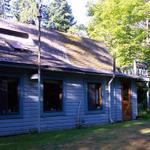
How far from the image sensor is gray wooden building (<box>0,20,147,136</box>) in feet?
50.8

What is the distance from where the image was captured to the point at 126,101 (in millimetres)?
23484

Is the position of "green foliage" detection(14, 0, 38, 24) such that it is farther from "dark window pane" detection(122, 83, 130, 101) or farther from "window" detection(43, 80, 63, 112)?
"window" detection(43, 80, 63, 112)

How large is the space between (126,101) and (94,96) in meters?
3.78

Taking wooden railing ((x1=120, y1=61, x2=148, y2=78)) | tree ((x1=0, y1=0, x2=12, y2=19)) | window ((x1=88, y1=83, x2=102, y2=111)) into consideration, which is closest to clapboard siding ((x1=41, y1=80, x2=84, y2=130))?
window ((x1=88, y1=83, x2=102, y2=111))

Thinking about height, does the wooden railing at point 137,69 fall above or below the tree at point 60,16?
below

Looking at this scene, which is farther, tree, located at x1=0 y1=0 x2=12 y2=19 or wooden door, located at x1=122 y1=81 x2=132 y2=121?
tree, located at x1=0 y1=0 x2=12 y2=19

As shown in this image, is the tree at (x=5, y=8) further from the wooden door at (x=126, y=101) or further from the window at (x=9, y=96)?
the window at (x=9, y=96)

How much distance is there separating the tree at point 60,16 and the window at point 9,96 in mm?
35282

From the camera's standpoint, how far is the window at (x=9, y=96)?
15.1 meters

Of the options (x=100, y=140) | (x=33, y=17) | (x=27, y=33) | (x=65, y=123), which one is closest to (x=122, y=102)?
(x=65, y=123)

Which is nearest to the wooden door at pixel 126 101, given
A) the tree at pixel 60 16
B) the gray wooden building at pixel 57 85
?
the gray wooden building at pixel 57 85

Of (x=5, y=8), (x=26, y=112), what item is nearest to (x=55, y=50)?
(x=26, y=112)

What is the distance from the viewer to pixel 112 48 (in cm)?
2697

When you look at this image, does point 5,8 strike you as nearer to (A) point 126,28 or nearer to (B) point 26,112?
(A) point 126,28
